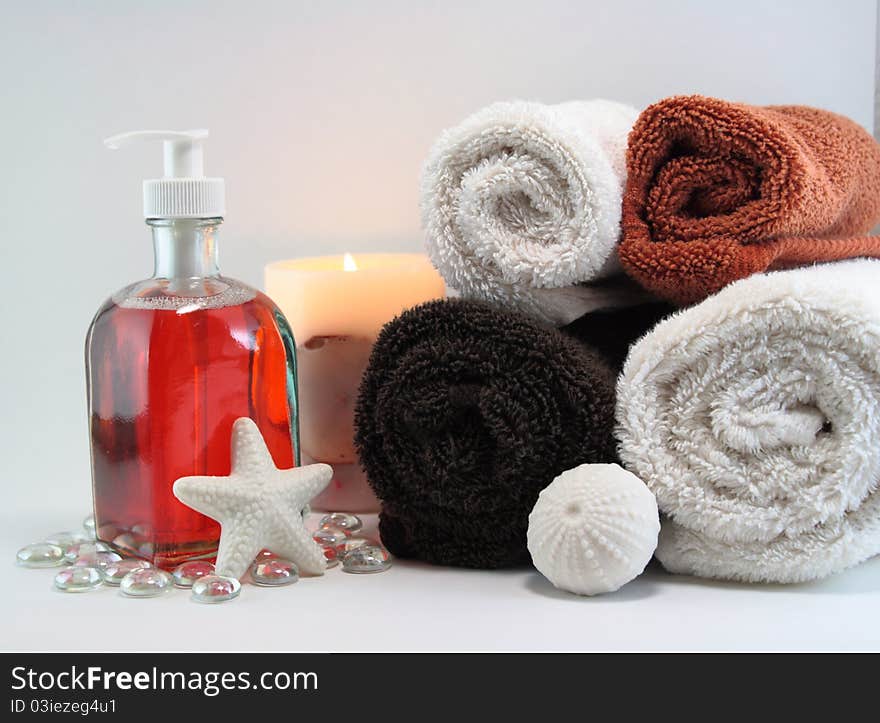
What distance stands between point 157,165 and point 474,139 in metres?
0.44

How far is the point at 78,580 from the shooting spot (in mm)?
733

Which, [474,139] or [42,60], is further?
[42,60]

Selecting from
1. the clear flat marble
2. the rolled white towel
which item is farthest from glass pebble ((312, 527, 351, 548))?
the rolled white towel

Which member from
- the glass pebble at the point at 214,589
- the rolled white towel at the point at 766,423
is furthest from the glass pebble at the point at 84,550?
the rolled white towel at the point at 766,423

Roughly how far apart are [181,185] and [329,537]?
0.27 meters

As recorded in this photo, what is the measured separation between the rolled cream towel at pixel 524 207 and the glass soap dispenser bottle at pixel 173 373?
0.48ft

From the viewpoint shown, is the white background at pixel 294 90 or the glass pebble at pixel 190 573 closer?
the glass pebble at pixel 190 573

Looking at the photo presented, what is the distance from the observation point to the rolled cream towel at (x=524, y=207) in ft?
2.40

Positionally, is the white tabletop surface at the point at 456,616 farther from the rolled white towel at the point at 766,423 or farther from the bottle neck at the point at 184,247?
the bottle neck at the point at 184,247

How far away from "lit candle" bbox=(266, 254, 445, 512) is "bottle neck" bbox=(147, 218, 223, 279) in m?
0.13

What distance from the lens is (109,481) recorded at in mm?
778

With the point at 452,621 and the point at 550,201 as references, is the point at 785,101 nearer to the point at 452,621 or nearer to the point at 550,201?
the point at 550,201
